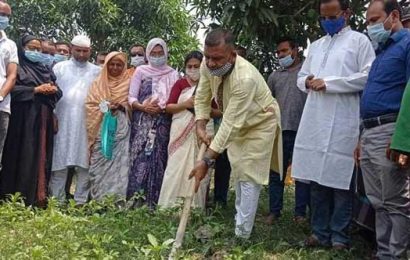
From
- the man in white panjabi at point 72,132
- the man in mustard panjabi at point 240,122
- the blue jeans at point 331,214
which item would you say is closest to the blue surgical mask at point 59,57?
the man in white panjabi at point 72,132

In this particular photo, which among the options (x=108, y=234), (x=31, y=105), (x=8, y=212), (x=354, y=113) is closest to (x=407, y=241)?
(x=354, y=113)

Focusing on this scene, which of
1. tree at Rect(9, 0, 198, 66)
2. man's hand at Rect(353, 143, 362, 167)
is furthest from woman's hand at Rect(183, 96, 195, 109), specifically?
tree at Rect(9, 0, 198, 66)

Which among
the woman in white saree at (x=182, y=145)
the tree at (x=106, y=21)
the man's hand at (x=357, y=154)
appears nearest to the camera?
the man's hand at (x=357, y=154)

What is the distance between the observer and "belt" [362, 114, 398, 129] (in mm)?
3174

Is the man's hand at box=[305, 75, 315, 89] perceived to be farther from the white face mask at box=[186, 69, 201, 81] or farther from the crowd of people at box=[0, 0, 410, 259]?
the white face mask at box=[186, 69, 201, 81]

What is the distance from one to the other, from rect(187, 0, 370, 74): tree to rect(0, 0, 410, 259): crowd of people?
0.29 meters

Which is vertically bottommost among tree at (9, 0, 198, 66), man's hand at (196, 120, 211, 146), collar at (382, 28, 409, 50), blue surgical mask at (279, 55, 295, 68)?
man's hand at (196, 120, 211, 146)

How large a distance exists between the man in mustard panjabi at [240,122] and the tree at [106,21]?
8.22 metres

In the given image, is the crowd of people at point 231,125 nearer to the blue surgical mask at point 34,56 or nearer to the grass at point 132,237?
the blue surgical mask at point 34,56

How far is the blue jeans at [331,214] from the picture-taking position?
3.70 m

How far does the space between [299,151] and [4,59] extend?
268 centimetres

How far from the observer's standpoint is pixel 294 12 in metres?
5.34

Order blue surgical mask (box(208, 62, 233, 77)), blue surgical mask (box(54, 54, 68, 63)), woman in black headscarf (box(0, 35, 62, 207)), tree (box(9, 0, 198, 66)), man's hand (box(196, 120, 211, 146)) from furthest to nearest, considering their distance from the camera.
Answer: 1. tree (box(9, 0, 198, 66))
2. blue surgical mask (box(54, 54, 68, 63))
3. woman in black headscarf (box(0, 35, 62, 207))
4. man's hand (box(196, 120, 211, 146))
5. blue surgical mask (box(208, 62, 233, 77))

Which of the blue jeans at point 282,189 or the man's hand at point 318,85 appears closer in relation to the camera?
the man's hand at point 318,85
